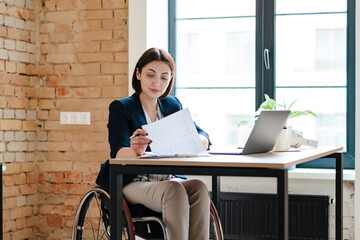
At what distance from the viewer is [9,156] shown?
416cm

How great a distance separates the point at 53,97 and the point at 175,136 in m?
2.24

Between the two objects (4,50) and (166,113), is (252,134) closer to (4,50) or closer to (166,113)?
(166,113)

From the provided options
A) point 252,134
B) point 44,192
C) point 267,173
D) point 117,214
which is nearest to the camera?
point 267,173

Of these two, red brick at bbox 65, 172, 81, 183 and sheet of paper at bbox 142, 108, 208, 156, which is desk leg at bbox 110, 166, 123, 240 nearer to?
sheet of paper at bbox 142, 108, 208, 156

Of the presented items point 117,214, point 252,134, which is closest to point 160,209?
point 117,214

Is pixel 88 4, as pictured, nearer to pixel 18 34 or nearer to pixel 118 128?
pixel 18 34

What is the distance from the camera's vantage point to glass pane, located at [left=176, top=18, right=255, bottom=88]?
169 inches

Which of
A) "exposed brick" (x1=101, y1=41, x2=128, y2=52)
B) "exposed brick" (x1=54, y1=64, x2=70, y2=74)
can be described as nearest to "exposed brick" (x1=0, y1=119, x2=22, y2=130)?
"exposed brick" (x1=54, y1=64, x2=70, y2=74)

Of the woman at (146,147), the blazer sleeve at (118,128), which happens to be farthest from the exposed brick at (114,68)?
the blazer sleeve at (118,128)

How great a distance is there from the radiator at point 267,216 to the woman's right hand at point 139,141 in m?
→ 1.76

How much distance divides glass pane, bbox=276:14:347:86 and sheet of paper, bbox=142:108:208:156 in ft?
6.59

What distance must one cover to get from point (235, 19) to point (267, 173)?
242cm

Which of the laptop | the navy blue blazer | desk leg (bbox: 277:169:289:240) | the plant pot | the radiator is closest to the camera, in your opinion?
desk leg (bbox: 277:169:289:240)

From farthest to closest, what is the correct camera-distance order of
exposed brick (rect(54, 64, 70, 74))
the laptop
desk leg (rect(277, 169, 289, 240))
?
exposed brick (rect(54, 64, 70, 74)) → the laptop → desk leg (rect(277, 169, 289, 240))
